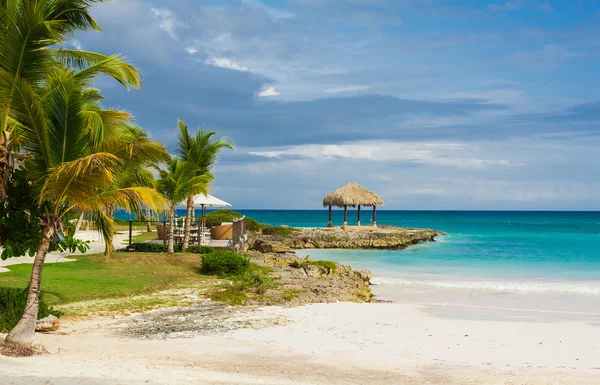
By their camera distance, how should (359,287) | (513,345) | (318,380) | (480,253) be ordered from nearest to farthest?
(318,380) < (513,345) < (359,287) < (480,253)

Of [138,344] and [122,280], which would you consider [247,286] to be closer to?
[122,280]

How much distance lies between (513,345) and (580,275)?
1767cm

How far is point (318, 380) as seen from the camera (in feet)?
25.2

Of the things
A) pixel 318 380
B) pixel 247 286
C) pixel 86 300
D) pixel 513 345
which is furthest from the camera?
pixel 247 286

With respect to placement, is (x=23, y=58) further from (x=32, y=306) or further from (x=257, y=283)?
(x=257, y=283)

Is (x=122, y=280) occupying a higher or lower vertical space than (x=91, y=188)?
lower

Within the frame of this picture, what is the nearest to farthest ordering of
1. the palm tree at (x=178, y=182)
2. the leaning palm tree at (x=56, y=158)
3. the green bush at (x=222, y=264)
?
the leaning palm tree at (x=56, y=158), the green bush at (x=222, y=264), the palm tree at (x=178, y=182)

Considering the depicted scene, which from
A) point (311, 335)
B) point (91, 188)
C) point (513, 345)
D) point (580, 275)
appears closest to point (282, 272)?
point (311, 335)

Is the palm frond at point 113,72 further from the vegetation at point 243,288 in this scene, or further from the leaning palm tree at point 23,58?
the vegetation at point 243,288

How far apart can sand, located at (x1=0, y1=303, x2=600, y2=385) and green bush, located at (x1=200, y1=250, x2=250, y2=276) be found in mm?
5779

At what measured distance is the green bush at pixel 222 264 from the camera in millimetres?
18453

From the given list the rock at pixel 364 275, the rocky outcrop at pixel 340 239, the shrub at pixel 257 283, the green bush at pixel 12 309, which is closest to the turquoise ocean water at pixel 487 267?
the rock at pixel 364 275

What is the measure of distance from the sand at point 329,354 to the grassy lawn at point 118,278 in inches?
94.6

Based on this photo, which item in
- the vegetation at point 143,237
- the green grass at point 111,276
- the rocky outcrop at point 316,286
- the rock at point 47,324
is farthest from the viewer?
the vegetation at point 143,237
